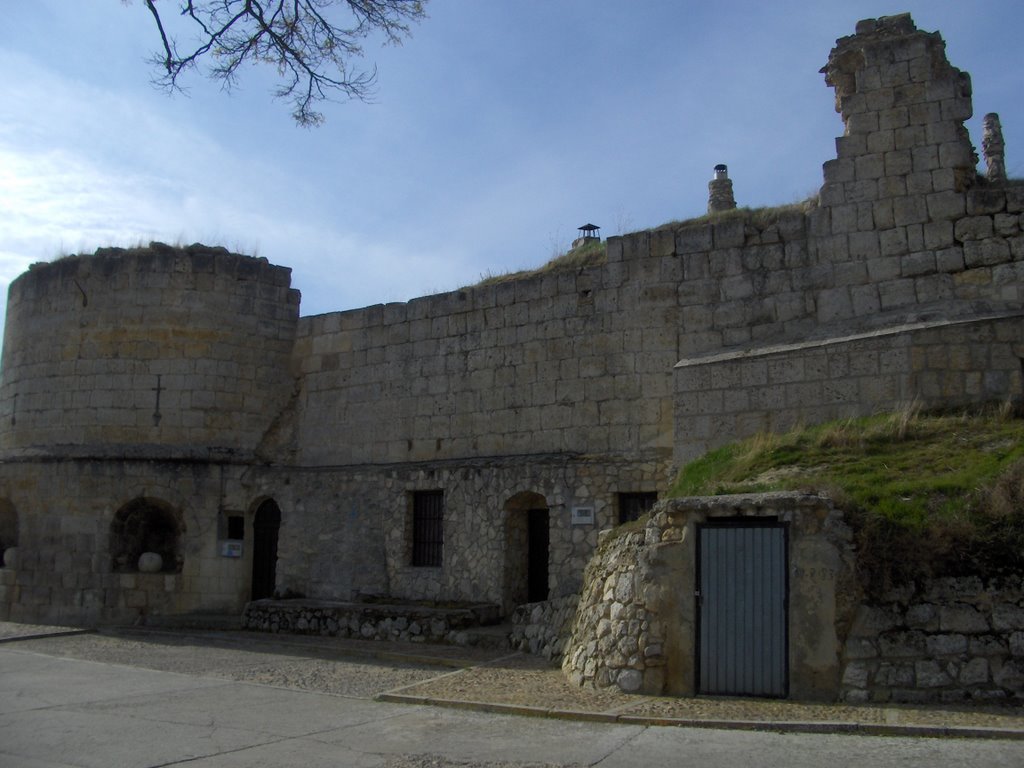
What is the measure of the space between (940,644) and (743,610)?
1619 mm

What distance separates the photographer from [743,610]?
28.5 feet

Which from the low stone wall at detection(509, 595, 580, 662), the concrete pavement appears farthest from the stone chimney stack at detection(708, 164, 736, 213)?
the concrete pavement

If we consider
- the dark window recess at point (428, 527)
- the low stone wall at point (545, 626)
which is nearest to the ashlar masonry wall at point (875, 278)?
the low stone wall at point (545, 626)

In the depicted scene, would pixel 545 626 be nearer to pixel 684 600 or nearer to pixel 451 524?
pixel 451 524

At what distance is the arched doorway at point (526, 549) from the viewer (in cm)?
1404

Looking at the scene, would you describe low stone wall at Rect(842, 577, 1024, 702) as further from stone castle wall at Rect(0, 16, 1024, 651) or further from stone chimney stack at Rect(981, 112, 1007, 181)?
stone chimney stack at Rect(981, 112, 1007, 181)

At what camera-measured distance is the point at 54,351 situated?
696 inches

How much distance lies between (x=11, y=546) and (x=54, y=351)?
12.3 feet

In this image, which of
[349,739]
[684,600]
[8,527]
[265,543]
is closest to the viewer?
[349,739]

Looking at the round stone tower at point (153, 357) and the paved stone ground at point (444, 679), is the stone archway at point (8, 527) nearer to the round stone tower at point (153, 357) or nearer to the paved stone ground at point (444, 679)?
the round stone tower at point (153, 357)

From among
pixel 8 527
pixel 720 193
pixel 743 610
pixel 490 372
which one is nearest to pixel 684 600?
pixel 743 610

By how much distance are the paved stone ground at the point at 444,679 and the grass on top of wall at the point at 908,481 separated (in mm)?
1246

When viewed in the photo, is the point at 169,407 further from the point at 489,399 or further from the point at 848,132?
the point at 848,132

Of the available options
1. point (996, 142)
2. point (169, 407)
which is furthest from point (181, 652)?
point (996, 142)
